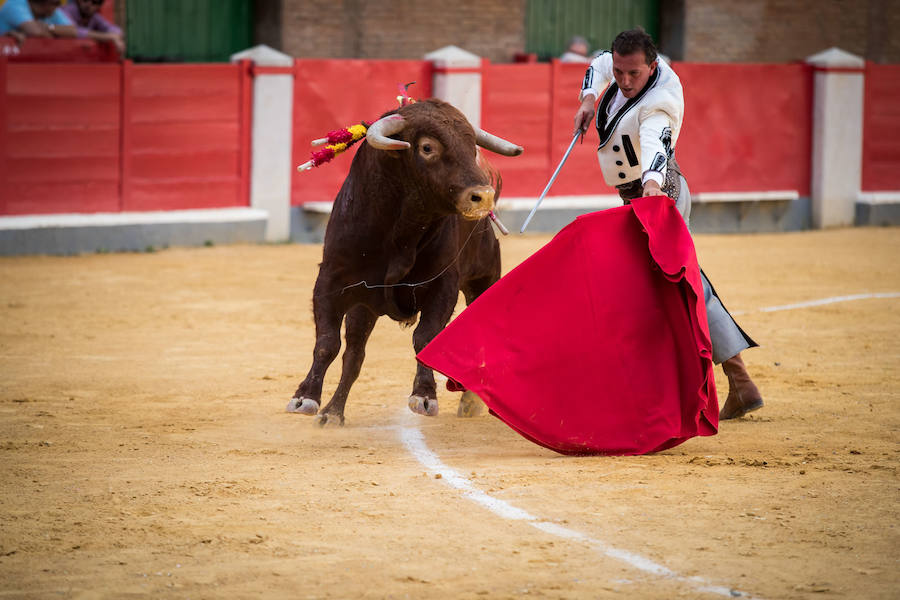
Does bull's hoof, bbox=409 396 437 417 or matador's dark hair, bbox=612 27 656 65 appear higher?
matador's dark hair, bbox=612 27 656 65

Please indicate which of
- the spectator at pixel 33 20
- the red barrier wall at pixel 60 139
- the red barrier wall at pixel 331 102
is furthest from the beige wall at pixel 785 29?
the spectator at pixel 33 20

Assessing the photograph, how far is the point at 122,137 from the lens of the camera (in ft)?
33.9

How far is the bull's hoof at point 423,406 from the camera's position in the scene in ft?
16.8

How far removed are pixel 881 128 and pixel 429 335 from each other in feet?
32.7

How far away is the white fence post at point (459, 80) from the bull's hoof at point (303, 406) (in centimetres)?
692

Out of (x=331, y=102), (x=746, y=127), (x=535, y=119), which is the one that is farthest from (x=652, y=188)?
(x=746, y=127)

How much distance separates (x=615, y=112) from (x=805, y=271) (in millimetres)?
5776

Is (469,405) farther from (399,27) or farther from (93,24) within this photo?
(399,27)

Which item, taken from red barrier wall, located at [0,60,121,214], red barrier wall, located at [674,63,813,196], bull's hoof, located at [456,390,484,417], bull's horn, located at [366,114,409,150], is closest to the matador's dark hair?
bull's horn, located at [366,114,409,150]

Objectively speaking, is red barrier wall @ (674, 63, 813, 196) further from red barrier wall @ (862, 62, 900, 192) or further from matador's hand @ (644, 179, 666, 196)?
matador's hand @ (644, 179, 666, 196)

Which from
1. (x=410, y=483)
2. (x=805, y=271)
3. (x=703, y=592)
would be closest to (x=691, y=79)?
(x=805, y=271)

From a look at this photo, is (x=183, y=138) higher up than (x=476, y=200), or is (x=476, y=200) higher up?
(x=183, y=138)

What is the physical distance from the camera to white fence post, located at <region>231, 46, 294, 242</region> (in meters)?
11.1

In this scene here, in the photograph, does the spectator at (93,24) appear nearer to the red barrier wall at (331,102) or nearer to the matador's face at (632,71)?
the red barrier wall at (331,102)
